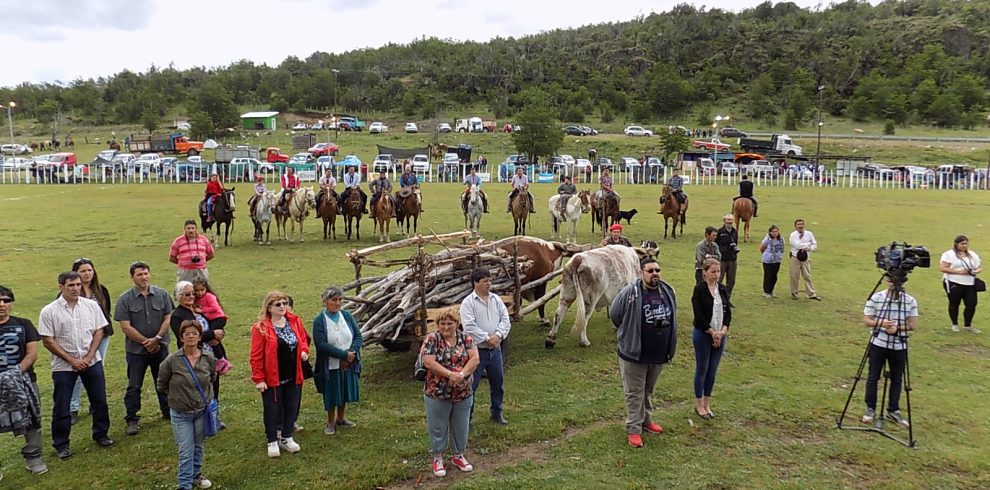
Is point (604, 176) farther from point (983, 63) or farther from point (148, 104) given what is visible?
point (983, 63)

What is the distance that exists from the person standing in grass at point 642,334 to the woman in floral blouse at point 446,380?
5.42ft

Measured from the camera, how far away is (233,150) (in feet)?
177

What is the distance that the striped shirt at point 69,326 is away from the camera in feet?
19.4

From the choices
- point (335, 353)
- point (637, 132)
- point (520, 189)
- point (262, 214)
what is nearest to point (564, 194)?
point (520, 189)

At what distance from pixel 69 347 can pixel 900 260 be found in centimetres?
867

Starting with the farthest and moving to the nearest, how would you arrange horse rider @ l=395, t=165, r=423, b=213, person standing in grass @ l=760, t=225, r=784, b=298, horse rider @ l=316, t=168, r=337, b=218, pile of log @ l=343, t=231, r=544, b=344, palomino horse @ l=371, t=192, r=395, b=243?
horse rider @ l=395, t=165, r=423, b=213 → horse rider @ l=316, t=168, r=337, b=218 → palomino horse @ l=371, t=192, r=395, b=243 → person standing in grass @ l=760, t=225, r=784, b=298 → pile of log @ l=343, t=231, r=544, b=344

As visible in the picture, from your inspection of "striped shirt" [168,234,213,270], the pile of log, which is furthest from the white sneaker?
"striped shirt" [168,234,213,270]

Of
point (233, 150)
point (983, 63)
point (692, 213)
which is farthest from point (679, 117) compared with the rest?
point (692, 213)

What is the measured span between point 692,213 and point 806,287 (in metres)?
14.4

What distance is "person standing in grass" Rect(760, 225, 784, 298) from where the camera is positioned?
40.6ft

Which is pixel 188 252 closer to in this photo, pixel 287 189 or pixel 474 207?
pixel 287 189

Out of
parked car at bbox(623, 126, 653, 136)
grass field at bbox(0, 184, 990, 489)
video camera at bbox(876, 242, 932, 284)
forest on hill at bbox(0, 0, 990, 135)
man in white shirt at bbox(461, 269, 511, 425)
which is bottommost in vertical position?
grass field at bbox(0, 184, 990, 489)

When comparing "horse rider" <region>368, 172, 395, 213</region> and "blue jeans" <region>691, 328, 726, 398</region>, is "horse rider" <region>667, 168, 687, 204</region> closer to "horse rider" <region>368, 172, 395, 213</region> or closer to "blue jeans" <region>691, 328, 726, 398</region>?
"horse rider" <region>368, 172, 395, 213</region>

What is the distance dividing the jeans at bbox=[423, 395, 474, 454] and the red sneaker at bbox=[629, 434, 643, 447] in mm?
1786
